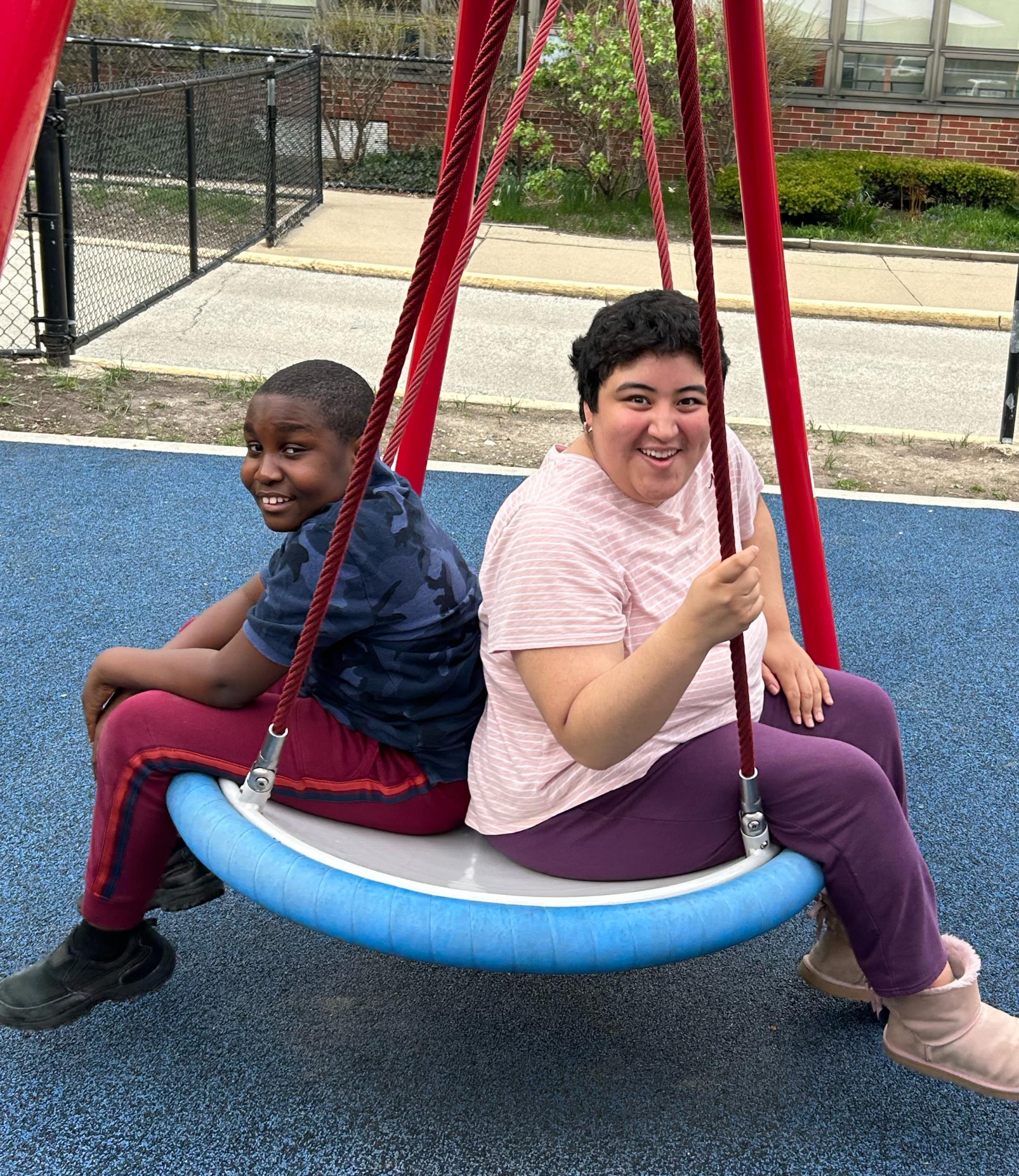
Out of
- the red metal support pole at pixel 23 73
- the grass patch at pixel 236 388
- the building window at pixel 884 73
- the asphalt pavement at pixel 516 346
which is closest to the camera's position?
the red metal support pole at pixel 23 73

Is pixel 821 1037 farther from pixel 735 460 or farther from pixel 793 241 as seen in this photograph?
pixel 793 241

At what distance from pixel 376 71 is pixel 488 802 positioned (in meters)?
11.4

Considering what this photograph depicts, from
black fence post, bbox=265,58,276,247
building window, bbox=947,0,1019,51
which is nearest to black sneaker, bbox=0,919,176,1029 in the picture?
black fence post, bbox=265,58,276,247

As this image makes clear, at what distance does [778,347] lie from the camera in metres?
2.79

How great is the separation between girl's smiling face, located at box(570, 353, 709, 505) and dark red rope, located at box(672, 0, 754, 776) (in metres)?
0.20

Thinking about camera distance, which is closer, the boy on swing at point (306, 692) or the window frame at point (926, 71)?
the boy on swing at point (306, 692)

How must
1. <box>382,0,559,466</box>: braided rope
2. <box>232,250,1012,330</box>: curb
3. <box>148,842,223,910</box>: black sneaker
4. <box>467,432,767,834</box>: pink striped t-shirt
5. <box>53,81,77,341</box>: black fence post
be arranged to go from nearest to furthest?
<box>467,432,767,834</box>: pink striped t-shirt < <box>148,842,223,910</box>: black sneaker < <box>382,0,559,466</box>: braided rope < <box>53,81,77,341</box>: black fence post < <box>232,250,1012,330</box>: curb

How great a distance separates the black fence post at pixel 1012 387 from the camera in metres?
5.86

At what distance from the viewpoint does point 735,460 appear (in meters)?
2.39

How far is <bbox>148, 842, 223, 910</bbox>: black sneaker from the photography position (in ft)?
8.02

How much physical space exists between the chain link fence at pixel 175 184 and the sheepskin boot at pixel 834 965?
566 cm

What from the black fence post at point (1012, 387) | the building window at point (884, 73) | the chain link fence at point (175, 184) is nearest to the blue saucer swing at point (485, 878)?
the black fence post at point (1012, 387)

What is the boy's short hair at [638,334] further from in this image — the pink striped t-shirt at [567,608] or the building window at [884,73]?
the building window at [884,73]

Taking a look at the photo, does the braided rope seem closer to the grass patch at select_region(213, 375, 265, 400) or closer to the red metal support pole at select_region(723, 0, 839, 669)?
the red metal support pole at select_region(723, 0, 839, 669)
